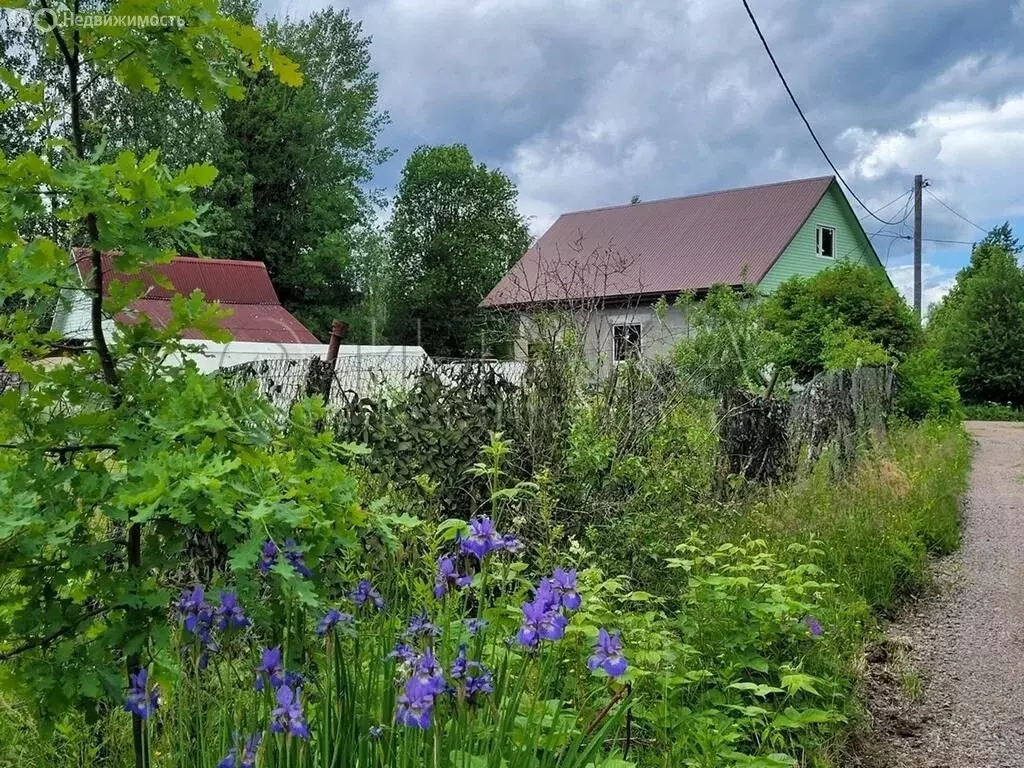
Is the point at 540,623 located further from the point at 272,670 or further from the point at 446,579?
the point at 272,670

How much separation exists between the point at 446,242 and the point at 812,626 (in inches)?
1586

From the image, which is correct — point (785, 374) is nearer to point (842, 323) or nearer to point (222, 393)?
point (842, 323)

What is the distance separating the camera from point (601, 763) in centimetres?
205

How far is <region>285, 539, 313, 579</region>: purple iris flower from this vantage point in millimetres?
1753

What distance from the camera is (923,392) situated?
15.5 m

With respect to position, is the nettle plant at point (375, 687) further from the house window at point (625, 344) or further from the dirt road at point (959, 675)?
the house window at point (625, 344)

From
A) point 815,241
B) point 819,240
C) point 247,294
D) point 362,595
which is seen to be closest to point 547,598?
point 362,595

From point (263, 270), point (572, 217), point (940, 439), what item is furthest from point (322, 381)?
point (572, 217)

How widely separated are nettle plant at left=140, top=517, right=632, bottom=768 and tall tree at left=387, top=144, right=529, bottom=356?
39.9 meters

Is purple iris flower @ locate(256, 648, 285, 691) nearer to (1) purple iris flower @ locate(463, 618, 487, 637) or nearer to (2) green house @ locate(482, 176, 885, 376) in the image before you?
(1) purple iris flower @ locate(463, 618, 487, 637)

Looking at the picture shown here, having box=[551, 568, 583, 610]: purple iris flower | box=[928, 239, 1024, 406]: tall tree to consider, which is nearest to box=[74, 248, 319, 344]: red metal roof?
box=[551, 568, 583, 610]: purple iris flower

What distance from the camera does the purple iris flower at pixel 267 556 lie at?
173cm

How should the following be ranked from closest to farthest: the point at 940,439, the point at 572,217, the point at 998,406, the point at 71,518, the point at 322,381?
the point at 71,518
the point at 322,381
the point at 940,439
the point at 998,406
the point at 572,217

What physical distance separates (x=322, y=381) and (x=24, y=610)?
4.49 metres
